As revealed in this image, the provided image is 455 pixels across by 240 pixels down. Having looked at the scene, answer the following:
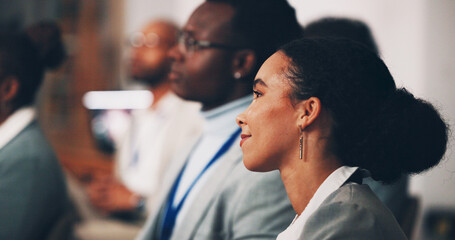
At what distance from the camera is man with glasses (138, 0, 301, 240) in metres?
1.14

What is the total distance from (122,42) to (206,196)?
3300mm

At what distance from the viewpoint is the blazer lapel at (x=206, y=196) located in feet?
4.02

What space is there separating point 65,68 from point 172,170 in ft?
11.2

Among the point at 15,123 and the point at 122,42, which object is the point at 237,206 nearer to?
the point at 15,123

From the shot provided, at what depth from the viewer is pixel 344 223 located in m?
0.72

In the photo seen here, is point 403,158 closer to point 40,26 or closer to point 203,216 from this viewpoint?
point 203,216

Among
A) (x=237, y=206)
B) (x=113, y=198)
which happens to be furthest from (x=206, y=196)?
(x=113, y=198)

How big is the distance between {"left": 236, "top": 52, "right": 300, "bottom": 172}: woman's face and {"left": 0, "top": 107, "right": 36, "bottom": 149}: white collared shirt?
0.92m

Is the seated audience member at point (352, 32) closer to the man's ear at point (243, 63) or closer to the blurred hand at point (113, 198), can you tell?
the man's ear at point (243, 63)

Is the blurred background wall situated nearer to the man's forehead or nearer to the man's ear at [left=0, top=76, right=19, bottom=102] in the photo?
the man's forehead

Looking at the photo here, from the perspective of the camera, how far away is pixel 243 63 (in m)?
1.34

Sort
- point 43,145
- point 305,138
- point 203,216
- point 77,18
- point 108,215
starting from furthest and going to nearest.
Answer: point 77,18, point 108,215, point 43,145, point 203,216, point 305,138

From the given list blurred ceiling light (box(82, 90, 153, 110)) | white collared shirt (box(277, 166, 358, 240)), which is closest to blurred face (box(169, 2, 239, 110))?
white collared shirt (box(277, 166, 358, 240))

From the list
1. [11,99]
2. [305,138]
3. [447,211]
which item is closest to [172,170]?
[11,99]
